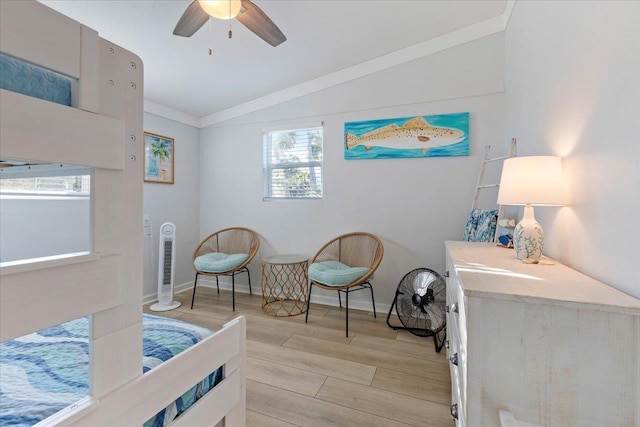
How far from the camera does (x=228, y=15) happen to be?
1.63 m

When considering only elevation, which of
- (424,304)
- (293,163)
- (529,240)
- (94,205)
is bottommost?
(424,304)

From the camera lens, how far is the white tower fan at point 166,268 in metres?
2.93

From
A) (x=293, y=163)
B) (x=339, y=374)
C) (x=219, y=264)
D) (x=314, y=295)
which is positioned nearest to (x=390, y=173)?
(x=293, y=163)

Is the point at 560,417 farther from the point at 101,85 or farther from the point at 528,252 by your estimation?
the point at 101,85

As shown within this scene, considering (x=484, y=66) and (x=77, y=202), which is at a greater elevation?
(x=484, y=66)

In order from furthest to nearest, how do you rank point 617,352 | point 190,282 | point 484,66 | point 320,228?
point 190,282 → point 320,228 → point 484,66 → point 617,352

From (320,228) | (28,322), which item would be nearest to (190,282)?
(320,228)

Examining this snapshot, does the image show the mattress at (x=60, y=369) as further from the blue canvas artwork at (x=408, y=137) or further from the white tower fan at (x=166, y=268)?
the blue canvas artwork at (x=408, y=137)

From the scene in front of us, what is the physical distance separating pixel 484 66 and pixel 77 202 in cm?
392

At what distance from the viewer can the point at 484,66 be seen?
8.24ft

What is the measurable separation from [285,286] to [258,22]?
8.31ft

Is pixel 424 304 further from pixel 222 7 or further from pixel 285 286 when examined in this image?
pixel 222 7

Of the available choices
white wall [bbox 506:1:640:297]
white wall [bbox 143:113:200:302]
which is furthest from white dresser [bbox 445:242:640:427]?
white wall [bbox 143:113:200:302]

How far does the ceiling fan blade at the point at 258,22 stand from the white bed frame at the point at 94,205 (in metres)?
1.22
